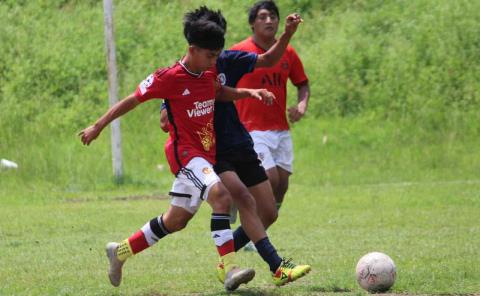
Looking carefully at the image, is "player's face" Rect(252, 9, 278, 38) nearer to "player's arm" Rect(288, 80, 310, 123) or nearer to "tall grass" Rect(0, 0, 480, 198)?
"player's arm" Rect(288, 80, 310, 123)

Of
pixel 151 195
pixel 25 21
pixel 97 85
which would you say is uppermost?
pixel 25 21

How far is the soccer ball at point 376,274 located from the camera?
271 inches

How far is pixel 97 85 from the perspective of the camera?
2242 cm

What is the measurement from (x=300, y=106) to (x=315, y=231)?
288 cm

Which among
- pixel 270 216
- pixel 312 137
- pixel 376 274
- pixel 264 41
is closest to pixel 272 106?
pixel 264 41

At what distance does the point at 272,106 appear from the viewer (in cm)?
910

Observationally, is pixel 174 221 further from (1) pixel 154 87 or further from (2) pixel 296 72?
(2) pixel 296 72

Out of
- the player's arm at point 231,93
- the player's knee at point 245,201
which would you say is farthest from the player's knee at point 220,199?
the player's arm at point 231,93

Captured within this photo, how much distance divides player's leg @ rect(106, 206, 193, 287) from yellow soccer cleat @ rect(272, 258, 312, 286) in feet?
2.41

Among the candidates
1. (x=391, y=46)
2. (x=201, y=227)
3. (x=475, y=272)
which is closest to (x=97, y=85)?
(x=391, y=46)

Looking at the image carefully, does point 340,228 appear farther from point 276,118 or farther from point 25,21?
point 25,21

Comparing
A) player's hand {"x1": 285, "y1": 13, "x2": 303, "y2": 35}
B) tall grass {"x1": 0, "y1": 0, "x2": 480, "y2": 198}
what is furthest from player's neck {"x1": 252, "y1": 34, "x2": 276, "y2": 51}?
tall grass {"x1": 0, "y1": 0, "x2": 480, "y2": 198}

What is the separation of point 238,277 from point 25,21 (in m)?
18.6

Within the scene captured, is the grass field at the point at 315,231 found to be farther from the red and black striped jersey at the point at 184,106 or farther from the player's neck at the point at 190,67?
the player's neck at the point at 190,67
